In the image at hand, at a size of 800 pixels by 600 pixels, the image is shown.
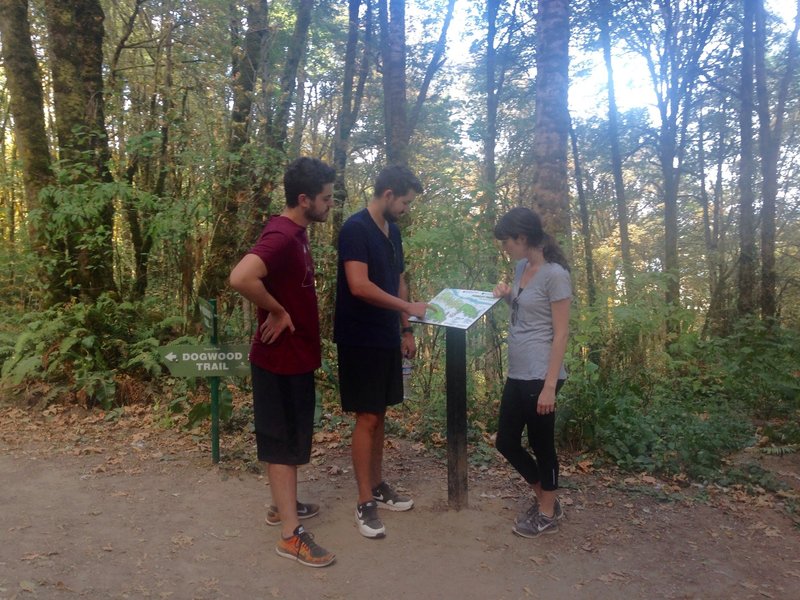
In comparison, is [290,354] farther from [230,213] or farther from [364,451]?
[230,213]

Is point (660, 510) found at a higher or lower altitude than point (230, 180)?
lower

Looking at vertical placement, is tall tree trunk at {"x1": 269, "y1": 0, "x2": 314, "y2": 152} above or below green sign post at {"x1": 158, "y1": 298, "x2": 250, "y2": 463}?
above

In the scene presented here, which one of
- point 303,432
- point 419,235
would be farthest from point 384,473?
point 419,235

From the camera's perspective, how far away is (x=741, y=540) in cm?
387

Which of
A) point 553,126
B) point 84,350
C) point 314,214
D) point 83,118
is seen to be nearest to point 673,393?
point 553,126

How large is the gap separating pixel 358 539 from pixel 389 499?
47cm

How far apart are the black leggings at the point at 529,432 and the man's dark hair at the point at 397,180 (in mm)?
1358

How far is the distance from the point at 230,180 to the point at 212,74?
7161 millimetres

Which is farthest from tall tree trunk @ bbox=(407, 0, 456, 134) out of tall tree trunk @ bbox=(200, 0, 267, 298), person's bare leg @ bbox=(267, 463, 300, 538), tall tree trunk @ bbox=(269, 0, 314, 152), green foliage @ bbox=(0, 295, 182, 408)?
person's bare leg @ bbox=(267, 463, 300, 538)

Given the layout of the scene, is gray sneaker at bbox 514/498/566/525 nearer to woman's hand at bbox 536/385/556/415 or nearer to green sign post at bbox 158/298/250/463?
woman's hand at bbox 536/385/556/415

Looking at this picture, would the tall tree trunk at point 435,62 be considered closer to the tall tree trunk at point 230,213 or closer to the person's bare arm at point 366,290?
the tall tree trunk at point 230,213

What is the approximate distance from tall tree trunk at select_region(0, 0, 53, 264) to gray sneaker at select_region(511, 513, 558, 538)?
6635 mm

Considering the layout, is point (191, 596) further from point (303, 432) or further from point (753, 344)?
point (753, 344)

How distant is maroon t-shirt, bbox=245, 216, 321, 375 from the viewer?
338 centimetres
